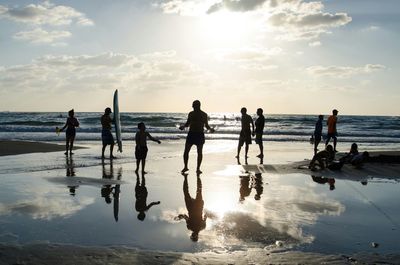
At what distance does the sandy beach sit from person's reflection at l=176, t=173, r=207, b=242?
0.35 feet

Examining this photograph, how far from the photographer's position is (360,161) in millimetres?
13164

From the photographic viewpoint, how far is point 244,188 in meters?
9.37

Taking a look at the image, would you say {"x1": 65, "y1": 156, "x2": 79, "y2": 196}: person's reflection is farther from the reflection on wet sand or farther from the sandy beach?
the reflection on wet sand

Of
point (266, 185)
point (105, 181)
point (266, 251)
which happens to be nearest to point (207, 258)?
point (266, 251)

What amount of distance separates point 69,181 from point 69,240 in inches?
196

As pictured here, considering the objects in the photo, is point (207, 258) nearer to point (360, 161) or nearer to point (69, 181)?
point (69, 181)

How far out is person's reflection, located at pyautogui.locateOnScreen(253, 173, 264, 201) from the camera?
851cm

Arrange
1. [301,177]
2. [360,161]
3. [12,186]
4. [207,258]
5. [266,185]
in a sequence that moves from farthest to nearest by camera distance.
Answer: [360,161]
[301,177]
[266,185]
[12,186]
[207,258]

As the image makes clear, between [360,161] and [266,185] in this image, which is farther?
[360,161]

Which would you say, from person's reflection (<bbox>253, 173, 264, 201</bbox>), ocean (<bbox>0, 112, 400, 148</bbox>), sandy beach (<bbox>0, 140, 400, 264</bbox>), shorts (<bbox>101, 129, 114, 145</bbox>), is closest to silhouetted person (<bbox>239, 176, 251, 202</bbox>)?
sandy beach (<bbox>0, 140, 400, 264</bbox>)

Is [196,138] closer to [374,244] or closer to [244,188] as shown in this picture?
[244,188]

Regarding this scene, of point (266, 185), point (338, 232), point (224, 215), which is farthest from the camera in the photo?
point (266, 185)

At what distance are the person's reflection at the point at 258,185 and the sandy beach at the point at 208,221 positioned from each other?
0.28 ft

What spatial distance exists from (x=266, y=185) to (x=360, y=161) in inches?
189
